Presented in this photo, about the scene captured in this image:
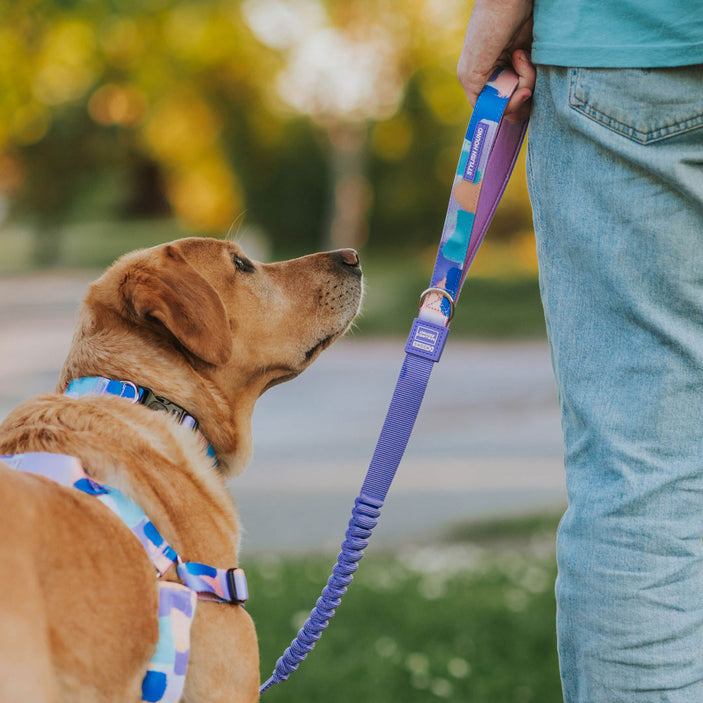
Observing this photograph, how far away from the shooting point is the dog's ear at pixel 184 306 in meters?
2.37

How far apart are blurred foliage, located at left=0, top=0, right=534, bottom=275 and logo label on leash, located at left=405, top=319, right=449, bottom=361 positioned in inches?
500

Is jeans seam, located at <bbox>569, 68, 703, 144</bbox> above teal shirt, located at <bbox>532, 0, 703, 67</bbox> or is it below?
below

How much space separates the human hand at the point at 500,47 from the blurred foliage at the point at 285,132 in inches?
495

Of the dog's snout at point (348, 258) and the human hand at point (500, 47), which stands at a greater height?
the human hand at point (500, 47)

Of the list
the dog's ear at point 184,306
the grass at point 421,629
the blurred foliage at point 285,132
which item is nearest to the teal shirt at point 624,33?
the dog's ear at point 184,306

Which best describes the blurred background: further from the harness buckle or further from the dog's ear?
the harness buckle

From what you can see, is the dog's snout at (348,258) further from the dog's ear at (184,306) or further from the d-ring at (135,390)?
the d-ring at (135,390)

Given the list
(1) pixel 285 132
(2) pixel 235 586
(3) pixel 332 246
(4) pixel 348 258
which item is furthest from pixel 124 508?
(1) pixel 285 132

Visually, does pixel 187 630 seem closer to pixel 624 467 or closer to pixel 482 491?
pixel 624 467

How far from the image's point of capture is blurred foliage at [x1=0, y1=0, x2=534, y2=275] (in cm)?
1961

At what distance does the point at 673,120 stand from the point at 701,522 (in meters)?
0.81

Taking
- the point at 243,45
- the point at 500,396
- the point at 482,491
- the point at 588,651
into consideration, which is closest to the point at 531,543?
the point at 482,491

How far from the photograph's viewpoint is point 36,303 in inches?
808

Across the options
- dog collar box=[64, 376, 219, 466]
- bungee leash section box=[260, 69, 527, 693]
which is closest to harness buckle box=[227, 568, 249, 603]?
bungee leash section box=[260, 69, 527, 693]
